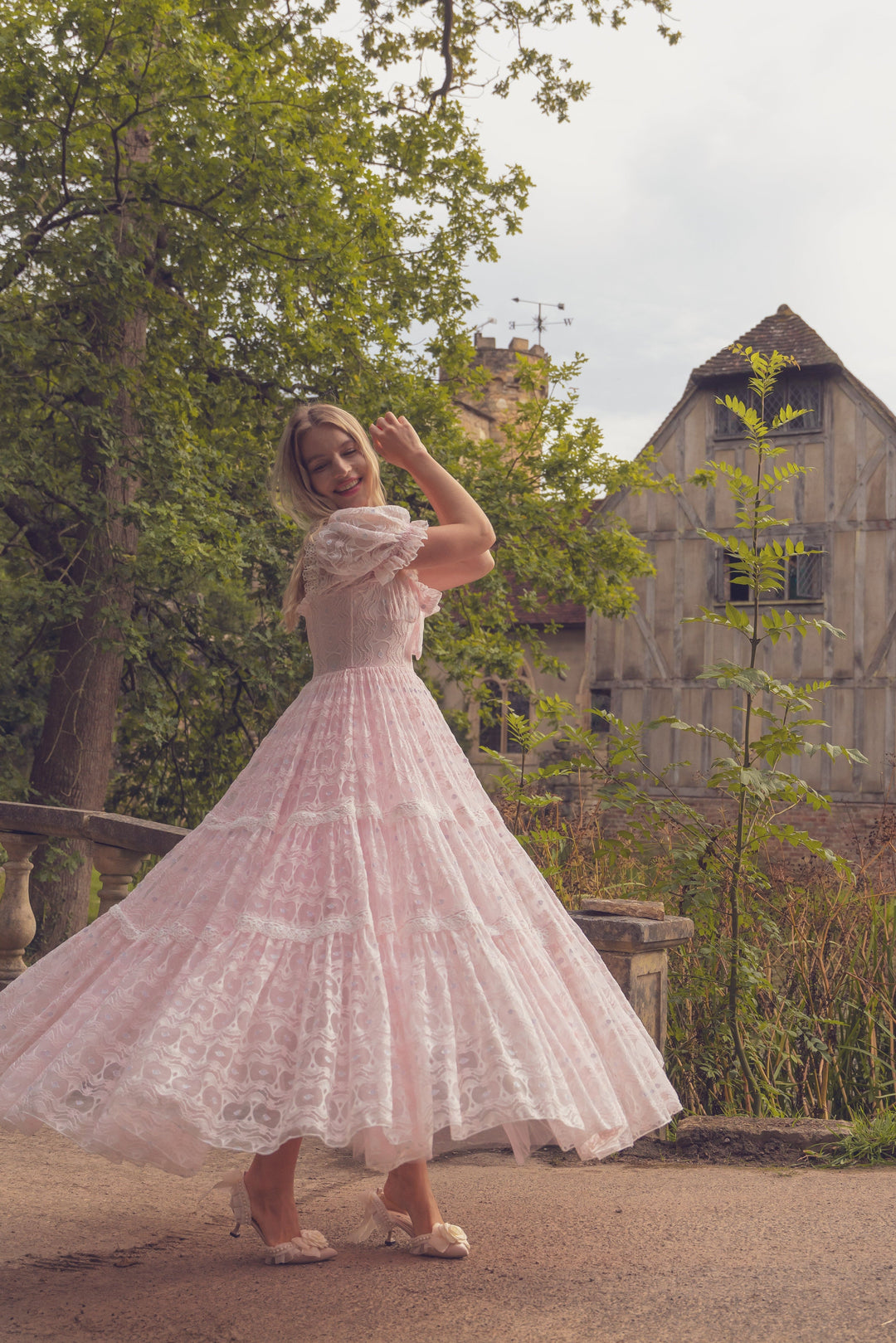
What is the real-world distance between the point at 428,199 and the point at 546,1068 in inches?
422

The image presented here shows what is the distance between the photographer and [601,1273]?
92.0 inches

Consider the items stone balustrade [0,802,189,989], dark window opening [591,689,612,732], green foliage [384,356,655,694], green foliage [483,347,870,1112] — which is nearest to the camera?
green foliage [483,347,870,1112]

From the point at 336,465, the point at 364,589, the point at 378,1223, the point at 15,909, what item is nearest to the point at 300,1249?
the point at 378,1223

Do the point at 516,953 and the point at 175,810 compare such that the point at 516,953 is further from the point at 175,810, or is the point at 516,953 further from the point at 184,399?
the point at 175,810

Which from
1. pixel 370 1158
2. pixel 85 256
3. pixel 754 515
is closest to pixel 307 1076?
pixel 370 1158

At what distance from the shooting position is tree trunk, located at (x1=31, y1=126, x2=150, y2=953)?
8586mm

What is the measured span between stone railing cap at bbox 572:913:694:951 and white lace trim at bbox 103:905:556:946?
141 centimetres

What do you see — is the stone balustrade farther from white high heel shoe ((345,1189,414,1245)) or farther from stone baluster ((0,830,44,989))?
white high heel shoe ((345,1189,414,1245))

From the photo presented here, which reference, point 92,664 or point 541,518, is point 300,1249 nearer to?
point 92,664

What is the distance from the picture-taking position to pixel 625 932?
12.0 ft

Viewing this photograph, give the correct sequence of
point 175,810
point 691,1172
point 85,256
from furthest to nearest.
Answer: point 175,810, point 85,256, point 691,1172

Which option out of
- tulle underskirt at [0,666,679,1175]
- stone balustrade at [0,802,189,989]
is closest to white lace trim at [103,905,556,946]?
tulle underskirt at [0,666,679,1175]

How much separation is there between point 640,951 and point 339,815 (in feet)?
5.42

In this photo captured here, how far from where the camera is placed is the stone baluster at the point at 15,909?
463 centimetres
